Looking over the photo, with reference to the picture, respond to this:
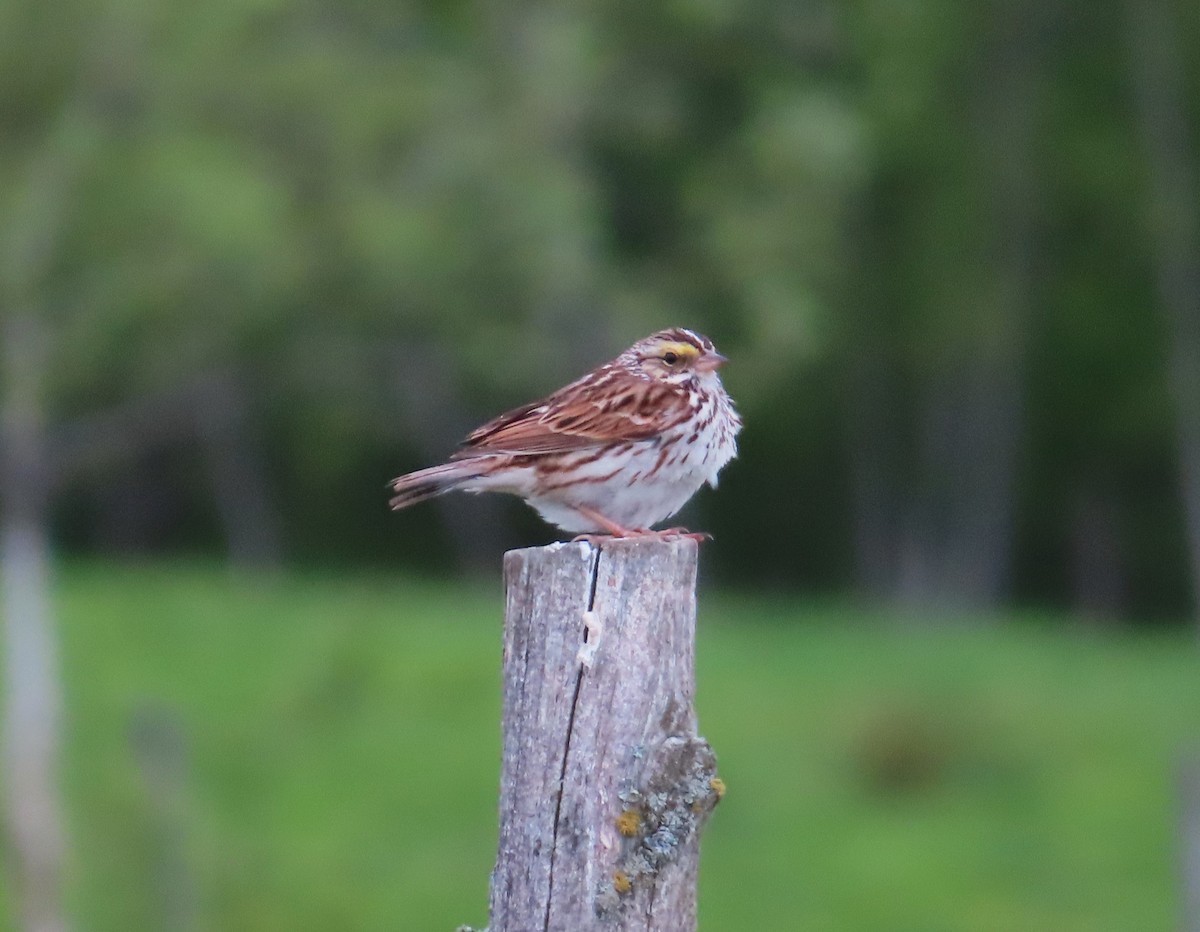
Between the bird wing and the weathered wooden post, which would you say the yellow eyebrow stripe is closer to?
the bird wing

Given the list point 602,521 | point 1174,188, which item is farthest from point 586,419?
point 1174,188

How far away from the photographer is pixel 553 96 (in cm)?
1934

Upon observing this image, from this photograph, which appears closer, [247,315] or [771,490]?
[247,315]

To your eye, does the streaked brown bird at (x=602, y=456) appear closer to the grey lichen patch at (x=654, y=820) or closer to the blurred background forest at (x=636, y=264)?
the grey lichen patch at (x=654, y=820)

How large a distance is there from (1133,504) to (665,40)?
2184 cm

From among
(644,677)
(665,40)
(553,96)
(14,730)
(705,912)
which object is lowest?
(705,912)

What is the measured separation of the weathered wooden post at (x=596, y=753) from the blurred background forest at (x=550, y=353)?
7988mm

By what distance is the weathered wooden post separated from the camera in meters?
4.59

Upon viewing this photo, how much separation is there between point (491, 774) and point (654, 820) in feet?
46.4

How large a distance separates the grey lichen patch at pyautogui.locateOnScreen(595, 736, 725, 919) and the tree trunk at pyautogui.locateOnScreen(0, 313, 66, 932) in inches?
344

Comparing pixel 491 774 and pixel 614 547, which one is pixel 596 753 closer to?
pixel 614 547

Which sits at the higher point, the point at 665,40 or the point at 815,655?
the point at 665,40

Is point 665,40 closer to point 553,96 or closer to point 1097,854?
point 553,96

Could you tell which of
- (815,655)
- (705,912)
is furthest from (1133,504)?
(705,912)
